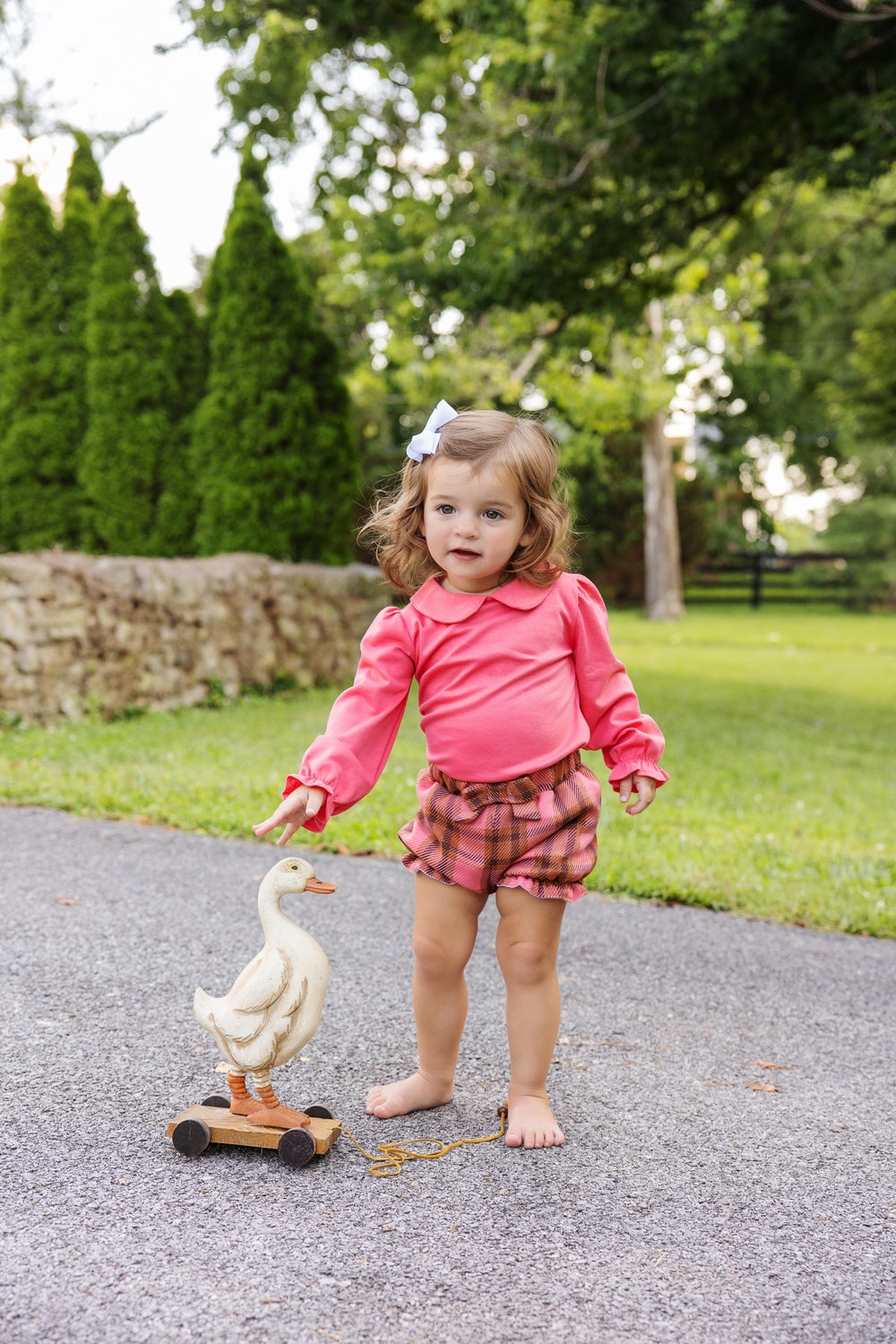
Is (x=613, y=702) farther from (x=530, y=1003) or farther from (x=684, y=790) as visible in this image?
(x=684, y=790)

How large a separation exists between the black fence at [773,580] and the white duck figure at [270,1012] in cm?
2653

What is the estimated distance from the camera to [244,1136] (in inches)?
80.5

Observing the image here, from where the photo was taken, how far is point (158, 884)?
3.82 metres

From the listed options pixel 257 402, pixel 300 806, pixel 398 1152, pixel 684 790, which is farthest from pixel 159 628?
pixel 398 1152

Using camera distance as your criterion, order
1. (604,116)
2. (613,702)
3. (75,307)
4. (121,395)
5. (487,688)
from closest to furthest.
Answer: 1. (487,688)
2. (613,702)
3. (604,116)
4. (121,395)
5. (75,307)

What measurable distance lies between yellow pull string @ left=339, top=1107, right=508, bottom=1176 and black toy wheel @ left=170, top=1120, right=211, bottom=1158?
0.26m

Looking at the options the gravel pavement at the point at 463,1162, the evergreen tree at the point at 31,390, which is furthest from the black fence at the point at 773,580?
the gravel pavement at the point at 463,1162

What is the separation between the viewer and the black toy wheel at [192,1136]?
79.9 inches

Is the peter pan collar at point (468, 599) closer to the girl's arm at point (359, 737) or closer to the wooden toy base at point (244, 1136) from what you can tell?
the girl's arm at point (359, 737)

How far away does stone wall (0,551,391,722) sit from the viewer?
6.63 metres

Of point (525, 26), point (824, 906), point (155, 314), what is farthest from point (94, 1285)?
point (155, 314)

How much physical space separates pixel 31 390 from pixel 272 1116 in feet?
27.2

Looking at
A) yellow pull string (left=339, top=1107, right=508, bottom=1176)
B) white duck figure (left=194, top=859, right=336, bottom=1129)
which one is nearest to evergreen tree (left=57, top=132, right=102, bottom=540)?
white duck figure (left=194, top=859, right=336, bottom=1129)

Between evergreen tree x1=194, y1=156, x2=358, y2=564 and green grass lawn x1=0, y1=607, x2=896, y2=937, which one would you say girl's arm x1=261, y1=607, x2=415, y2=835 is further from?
evergreen tree x1=194, y1=156, x2=358, y2=564
